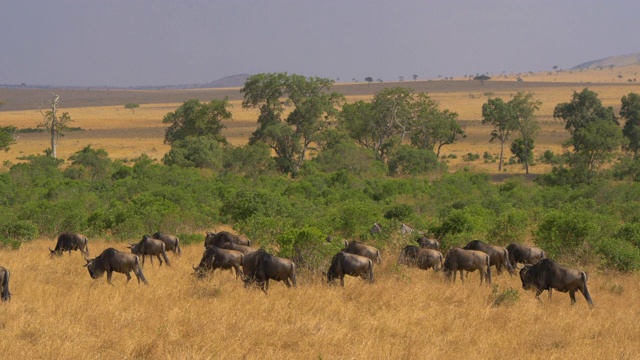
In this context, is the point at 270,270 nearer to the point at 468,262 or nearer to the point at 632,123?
the point at 468,262

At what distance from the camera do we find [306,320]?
10.0 meters

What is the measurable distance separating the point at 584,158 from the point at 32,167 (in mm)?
30614

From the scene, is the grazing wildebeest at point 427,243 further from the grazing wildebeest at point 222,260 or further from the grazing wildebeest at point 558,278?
the grazing wildebeest at point 222,260

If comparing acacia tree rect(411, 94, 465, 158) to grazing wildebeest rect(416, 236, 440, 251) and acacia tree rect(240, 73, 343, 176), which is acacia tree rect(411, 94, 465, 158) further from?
grazing wildebeest rect(416, 236, 440, 251)

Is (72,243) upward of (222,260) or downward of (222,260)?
downward

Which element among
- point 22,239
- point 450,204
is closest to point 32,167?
point 22,239

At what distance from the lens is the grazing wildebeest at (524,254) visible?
1530 cm

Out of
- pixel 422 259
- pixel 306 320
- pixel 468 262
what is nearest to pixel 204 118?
pixel 422 259

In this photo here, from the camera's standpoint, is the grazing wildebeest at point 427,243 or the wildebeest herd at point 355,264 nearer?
the wildebeest herd at point 355,264

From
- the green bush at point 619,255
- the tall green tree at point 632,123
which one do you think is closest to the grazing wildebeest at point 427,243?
the green bush at point 619,255

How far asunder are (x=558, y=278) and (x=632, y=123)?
45.2 m

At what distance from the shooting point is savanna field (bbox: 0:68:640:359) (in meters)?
8.80

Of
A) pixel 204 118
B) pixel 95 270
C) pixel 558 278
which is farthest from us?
pixel 204 118

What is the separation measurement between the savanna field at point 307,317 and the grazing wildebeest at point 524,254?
70 cm
